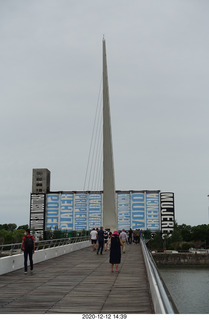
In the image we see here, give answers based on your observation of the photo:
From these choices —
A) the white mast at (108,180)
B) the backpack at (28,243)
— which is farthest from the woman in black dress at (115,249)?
the white mast at (108,180)

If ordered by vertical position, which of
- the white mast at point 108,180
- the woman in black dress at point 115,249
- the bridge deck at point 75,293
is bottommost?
the bridge deck at point 75,293

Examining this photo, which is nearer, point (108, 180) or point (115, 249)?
point (115, 249)

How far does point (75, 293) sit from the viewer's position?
9.81 meters

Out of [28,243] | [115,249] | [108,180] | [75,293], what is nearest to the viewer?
[75,293]

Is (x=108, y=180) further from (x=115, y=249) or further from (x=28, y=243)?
(x=28, y=243)

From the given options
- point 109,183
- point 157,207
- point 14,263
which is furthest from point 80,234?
point 157,207

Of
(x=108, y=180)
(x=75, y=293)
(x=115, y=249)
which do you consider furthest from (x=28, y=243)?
(x=108, y=180)

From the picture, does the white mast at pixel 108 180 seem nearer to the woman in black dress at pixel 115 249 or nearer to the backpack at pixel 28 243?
the woman in black dress at pixel 115 249

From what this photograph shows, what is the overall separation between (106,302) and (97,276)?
5418 millimetres

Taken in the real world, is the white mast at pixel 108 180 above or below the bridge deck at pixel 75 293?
above

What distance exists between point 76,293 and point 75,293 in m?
0.03

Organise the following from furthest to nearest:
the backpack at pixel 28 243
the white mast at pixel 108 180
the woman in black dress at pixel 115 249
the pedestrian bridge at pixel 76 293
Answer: the white mast at pixel 108 180, the woman in black dress at pixel 115 249, the backpack at pixel 28 243, the pedestrian bridge at pixel 76 293

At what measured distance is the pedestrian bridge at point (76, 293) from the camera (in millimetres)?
7772

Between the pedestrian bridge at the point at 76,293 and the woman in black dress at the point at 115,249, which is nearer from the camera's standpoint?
the pedestrian bridge at the point at 76,293
